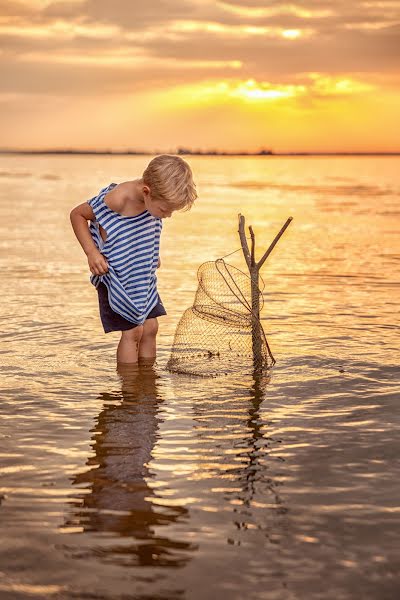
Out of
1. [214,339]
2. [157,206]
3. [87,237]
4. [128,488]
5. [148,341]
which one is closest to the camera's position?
[128,488]

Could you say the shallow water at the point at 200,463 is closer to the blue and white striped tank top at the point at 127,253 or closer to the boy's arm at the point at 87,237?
the blue and white striped tank top at the point at 127,253

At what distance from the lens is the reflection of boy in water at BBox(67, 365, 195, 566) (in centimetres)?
354

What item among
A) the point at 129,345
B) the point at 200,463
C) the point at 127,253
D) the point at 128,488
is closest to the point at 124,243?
the point at 127,253

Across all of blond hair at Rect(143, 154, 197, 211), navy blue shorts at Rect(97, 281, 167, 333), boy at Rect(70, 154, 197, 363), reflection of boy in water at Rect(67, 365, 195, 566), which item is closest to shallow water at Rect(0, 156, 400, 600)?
reflection of boy in water at Rect(67, 365, 195, 566)

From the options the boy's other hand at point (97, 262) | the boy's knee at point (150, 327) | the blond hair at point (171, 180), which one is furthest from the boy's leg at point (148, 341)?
the blond hair at point (171, 180)

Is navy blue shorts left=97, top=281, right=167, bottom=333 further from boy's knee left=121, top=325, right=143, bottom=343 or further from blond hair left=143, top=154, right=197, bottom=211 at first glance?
blond hair left=143, top=154, right=197, bottom=211

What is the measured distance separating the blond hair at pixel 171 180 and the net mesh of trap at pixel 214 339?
1.20 metres

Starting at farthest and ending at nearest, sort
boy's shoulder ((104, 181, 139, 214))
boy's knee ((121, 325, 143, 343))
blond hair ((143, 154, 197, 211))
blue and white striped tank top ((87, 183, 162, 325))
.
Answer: boy's knee ((121, 325, 143, 343)) < blue and white striped tank top ((87, 183, 162, 325)) < boy's shoulder ((104, 181, 139, 214)) < blond hair ((143, 154, 197, 211))

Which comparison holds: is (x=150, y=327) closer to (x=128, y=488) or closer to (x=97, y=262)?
(x=97, y=262)

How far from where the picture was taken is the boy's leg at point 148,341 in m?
6.46

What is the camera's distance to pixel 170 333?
320 inches

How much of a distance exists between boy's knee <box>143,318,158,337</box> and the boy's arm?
2.41 feet

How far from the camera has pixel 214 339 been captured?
756cm

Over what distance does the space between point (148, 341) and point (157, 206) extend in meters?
1.45
